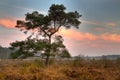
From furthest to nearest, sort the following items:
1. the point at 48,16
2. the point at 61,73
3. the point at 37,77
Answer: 1. the point at 48,16
2. the point at 61,73
3. the point at 37,77

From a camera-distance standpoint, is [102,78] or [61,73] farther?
[61,73]

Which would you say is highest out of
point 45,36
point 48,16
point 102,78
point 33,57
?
point 48,16

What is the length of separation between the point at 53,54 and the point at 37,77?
73.5 feet

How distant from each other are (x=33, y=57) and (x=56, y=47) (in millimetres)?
4159

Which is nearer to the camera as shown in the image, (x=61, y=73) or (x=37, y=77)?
(x=37, y=77)

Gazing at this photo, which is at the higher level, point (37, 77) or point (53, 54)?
point (53, 54)

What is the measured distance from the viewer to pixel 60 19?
52.0 metres

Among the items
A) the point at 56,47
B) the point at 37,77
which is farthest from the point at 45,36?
the point at 37,77

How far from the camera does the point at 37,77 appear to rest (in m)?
26.9

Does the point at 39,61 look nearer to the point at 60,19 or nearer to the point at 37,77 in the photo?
the point at 60,19

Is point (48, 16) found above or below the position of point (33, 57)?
above

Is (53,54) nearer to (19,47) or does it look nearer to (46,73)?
(19,47)

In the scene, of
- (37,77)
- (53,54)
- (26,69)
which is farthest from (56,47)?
(37,77)

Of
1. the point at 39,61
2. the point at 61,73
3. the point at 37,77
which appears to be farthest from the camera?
the point at 39,61
